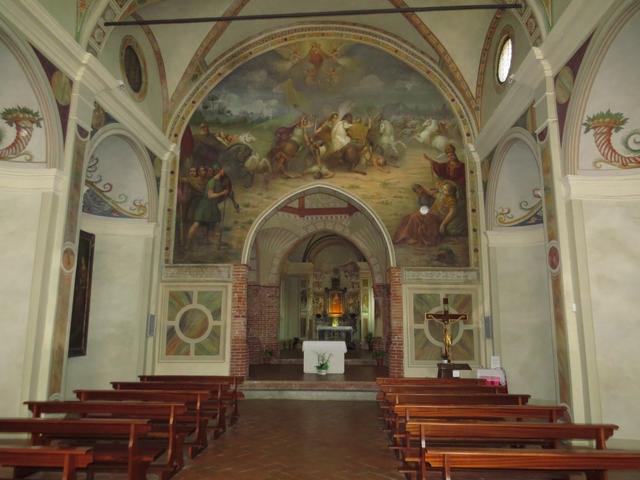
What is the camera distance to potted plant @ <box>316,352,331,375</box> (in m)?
13.9

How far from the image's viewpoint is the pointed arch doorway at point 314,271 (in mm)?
17781

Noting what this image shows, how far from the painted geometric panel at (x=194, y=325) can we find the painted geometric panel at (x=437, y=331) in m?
5.02

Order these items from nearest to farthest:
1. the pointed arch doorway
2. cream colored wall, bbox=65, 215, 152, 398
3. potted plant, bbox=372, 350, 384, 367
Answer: cream colored wall, bbox=65, 215, 152, 398
the pointed arch doorway
potted plant, bbox=372, 350, 384, 367

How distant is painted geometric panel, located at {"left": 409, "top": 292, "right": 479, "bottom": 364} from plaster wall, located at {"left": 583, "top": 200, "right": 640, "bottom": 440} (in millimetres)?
5512

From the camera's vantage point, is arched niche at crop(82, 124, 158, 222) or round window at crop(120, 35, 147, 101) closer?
round window at crop(120, 35, 147, 101)

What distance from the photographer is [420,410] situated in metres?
5.59

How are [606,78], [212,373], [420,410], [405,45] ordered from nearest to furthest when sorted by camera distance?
[420,410] < [606,78] < [212,373] < [405,45]

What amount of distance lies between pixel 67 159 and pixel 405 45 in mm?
9237

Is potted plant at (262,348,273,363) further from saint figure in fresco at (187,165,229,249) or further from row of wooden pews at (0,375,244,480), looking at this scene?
row of wooden pews at (0,375,244,480)

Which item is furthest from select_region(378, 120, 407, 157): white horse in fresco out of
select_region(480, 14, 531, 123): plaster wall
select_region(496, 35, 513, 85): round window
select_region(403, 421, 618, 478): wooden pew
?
select_region(403, 421, 618, 478): wooden pew

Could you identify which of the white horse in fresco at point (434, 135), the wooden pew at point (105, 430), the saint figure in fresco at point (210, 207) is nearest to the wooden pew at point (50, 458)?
the wooden pew at point (105, 430)

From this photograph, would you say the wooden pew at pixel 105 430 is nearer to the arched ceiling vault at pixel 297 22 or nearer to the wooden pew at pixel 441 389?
the wooden pew at pixel 441 389

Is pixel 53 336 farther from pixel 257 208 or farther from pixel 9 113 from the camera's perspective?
pixel 257 208

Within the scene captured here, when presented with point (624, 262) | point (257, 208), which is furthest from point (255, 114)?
point (624, 262)
